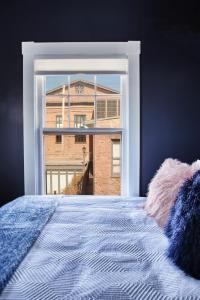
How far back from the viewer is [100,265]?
Answer: 1.19 metres

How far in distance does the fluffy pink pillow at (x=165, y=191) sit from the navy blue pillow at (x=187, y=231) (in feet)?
1.20

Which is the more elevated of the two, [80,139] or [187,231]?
[80,139]

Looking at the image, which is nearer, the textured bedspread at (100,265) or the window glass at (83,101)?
the textured bedspread at (100,265)

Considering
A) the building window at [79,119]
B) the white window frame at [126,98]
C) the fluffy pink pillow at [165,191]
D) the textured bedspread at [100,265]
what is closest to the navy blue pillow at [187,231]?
the textured bedspread at [100,265]

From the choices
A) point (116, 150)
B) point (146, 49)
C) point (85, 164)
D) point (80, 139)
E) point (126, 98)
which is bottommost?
point (85, 164)

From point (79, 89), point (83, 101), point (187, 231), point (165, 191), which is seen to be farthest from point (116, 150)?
point (187, 231)

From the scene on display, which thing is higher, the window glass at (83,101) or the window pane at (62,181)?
the window glass at (83,101)

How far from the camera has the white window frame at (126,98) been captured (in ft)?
9.11

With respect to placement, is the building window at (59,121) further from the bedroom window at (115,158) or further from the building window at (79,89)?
the bedroom window at (115,158)

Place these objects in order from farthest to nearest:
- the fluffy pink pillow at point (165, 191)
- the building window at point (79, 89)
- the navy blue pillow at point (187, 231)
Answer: the building window at point (79, 89), the fluffy pink pillow at point (165, 191), the navy blue pillow at point (187, 231)

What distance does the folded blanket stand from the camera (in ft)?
3.86

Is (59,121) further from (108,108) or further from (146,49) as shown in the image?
(146,49)

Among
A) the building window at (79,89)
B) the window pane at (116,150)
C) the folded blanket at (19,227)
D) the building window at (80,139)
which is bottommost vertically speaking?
the folded blanket at (19,227)

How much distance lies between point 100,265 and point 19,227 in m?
0.60
